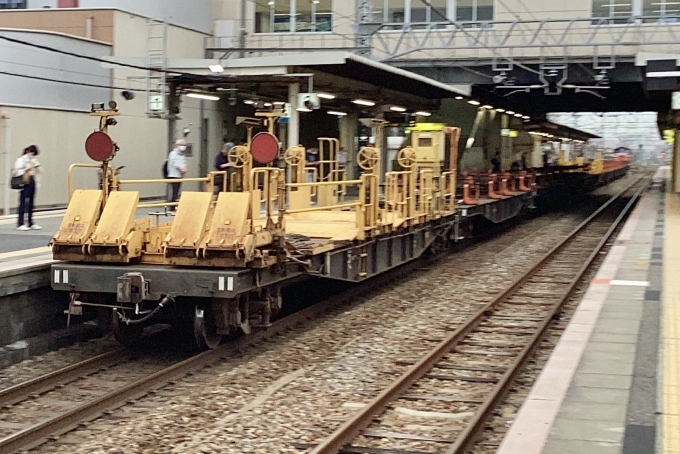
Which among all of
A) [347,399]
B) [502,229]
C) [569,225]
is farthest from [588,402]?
[569,225]

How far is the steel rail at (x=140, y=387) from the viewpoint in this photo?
6.89 meters

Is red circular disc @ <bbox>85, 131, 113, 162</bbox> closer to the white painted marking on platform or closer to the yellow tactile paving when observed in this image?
the yellow tactile paving

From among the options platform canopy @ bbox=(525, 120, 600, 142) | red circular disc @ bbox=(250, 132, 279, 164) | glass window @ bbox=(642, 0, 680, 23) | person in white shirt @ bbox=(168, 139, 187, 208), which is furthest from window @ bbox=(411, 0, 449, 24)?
red circular disc @ bbox=(250, 132, 279, 164)

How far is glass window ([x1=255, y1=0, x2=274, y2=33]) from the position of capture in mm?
35625

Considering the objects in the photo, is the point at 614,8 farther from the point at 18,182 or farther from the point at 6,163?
the point at 18,182

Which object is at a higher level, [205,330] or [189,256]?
[189,256]

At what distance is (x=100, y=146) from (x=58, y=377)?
2515 mm

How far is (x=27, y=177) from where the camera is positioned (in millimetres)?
14492

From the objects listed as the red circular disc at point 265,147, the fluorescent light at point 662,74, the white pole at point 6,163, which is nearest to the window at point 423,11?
the fluorescent light at point 662,74

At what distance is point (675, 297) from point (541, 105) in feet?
94.8

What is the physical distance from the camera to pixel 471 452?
22.1 feet

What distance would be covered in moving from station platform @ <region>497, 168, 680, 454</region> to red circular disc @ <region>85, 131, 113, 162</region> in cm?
509

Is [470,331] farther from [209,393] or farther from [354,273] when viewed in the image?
[209,393]

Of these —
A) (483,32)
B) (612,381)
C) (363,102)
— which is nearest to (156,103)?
(363,102)
